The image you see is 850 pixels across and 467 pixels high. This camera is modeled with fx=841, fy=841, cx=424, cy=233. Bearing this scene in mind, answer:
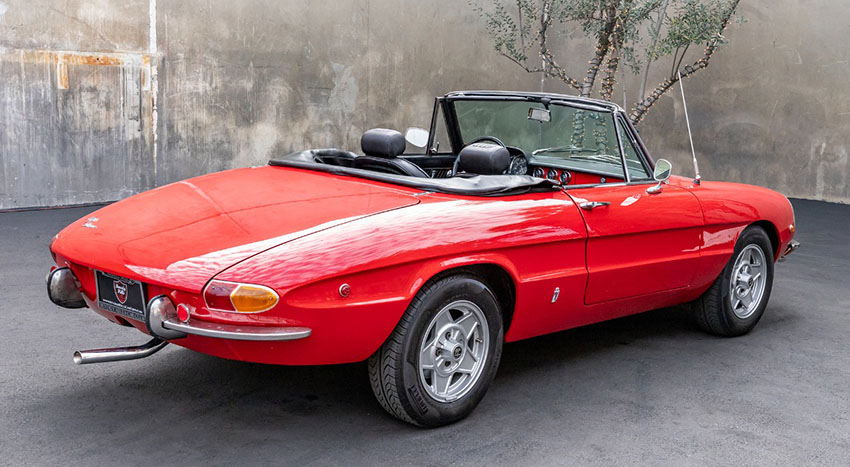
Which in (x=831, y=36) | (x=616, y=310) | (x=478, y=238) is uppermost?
(x=831, y=36)

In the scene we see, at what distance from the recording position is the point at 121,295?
126 inches

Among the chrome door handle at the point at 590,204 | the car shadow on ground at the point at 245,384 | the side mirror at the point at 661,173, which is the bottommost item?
the car shadow on ground at the point at 245,384

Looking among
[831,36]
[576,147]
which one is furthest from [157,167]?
[831,36]

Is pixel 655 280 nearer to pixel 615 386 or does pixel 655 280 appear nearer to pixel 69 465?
pixel 615 386

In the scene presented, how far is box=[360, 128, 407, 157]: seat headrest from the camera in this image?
419 cm

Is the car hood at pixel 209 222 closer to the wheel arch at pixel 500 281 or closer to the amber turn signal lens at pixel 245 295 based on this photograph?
the amber turn signal lens at pixel 245 295

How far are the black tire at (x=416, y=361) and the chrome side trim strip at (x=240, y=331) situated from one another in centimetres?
41

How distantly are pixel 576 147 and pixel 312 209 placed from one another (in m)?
1.94

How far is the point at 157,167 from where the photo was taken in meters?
10.5

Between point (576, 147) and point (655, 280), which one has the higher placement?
point (576, 147)

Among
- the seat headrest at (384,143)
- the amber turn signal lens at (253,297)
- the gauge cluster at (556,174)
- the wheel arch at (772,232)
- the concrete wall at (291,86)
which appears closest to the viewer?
the amber turn signal lens at (253,297)

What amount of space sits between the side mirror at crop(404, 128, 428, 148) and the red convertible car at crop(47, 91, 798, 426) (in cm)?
44

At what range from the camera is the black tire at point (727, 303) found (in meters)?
4.83

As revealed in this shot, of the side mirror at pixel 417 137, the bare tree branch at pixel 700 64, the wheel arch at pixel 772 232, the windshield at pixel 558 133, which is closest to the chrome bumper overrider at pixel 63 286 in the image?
the side mirror at pixel 417 137
